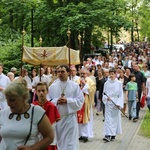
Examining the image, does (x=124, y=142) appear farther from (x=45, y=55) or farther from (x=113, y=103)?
(x=45, y=55)

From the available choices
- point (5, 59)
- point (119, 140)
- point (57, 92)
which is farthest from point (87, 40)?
point (57, 92)

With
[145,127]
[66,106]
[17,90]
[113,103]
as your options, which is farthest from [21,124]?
[145,127]

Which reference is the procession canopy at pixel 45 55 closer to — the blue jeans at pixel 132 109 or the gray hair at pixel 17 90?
the blue jeans at pixel 132 109

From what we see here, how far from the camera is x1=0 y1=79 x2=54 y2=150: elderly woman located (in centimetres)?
447

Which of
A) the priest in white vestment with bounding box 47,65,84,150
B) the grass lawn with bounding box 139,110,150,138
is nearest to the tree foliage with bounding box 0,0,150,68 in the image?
the grass lawn with bounding box 139,110,150,138

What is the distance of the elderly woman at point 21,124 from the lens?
4469 mm

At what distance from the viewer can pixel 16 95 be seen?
445 centimetres

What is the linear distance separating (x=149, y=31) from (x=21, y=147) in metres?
61.5

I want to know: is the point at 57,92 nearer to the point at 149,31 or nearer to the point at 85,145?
the point at 85,145

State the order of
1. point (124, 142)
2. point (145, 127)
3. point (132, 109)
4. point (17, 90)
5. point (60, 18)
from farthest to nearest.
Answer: point (60, 18), point (132, 109), point (145, 127), point (124, 142), point (17, 90)

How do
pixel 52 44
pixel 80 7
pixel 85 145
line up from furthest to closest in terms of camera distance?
pixel 52 44 < pixel 80 7 < pixel 85 145

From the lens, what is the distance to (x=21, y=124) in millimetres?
4488

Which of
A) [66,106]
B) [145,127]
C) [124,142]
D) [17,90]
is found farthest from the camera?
[145,127]

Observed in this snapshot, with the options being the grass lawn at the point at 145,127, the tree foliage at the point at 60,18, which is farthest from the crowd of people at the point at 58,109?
the tree foliage at the point at 60,18
